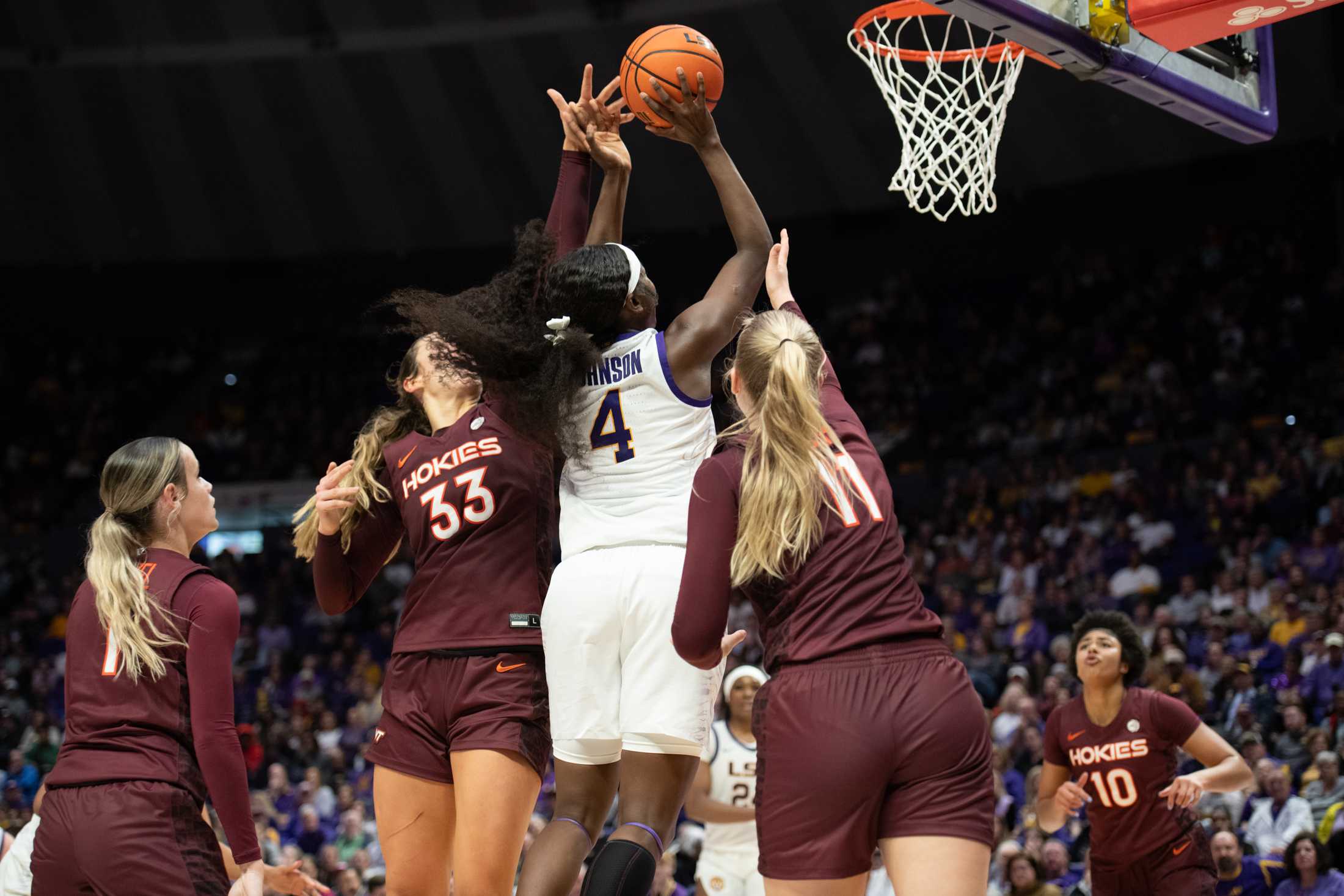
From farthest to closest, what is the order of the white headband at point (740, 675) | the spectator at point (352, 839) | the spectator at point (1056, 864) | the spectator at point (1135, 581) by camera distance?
the spectator at point (1135, 581), the spectator at point (352, 839), the white headband at point (740, 675), the spectator at point (1056, 864)

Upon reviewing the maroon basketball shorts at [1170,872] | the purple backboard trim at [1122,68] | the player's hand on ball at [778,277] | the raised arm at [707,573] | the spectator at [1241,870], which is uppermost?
the purple backboard trim at [1122,68]

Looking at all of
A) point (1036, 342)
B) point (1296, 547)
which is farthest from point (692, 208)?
point (1296, 547)

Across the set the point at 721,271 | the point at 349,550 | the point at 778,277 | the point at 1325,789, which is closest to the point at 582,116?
the point at 721,271

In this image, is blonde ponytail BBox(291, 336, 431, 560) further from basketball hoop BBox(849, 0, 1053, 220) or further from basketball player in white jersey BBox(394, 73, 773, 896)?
basketball hoop BBox(849, 0, 1053, 220)

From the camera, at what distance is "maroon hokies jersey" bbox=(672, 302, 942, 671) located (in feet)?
10.3

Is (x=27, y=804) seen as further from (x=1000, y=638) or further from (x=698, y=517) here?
(x=698, y=517)

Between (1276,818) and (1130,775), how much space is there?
3094 mm

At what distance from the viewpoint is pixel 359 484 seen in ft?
14.6

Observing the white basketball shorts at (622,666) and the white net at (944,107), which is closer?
the white basketball shorts at (622,666)

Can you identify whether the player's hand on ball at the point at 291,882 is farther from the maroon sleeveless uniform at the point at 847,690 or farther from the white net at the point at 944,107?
the white net at the point at 944,107

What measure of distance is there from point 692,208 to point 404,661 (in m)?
17.7

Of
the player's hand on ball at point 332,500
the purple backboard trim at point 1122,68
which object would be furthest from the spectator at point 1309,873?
the player's hand on ball at point 332,500

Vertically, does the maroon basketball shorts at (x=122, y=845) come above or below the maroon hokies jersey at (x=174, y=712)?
below

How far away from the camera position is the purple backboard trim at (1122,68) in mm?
5008
